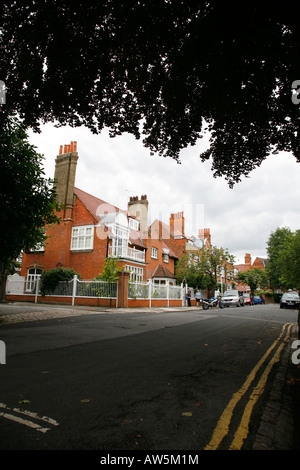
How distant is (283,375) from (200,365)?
1327 millimetres

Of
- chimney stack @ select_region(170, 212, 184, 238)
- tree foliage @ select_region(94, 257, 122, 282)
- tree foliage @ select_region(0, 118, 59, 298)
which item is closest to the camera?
tree foliage @ select_region(0, 118, 59, 298)

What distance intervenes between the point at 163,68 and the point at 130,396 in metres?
7.33

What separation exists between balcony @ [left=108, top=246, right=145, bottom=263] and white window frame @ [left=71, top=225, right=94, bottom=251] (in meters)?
2.21

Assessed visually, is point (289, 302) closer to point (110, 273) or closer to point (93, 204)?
point (110, 273)

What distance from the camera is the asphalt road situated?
2352 mm

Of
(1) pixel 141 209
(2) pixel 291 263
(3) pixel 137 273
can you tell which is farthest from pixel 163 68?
(1) pixel 141 209

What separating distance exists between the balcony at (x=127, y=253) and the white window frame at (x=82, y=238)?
221 centimetres

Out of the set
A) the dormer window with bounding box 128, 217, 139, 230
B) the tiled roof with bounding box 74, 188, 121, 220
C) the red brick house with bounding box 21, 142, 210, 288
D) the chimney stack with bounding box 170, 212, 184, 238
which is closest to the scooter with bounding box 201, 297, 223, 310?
the red brick house with bounding box 21, 142, 210, 288

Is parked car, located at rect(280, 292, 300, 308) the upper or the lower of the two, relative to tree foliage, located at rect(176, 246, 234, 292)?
lower

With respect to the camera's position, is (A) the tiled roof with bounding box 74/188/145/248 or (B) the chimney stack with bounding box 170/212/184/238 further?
(B) the chimney stack with bounding box 170/212/184/238

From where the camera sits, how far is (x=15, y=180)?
936 cm

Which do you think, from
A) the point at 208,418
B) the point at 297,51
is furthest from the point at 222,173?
the point at 208,418

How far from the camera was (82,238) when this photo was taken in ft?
93.9

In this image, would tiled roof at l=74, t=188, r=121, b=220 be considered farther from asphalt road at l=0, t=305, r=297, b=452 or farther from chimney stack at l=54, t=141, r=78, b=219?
asphalt road at l=0, t=305, r=297, b=452
